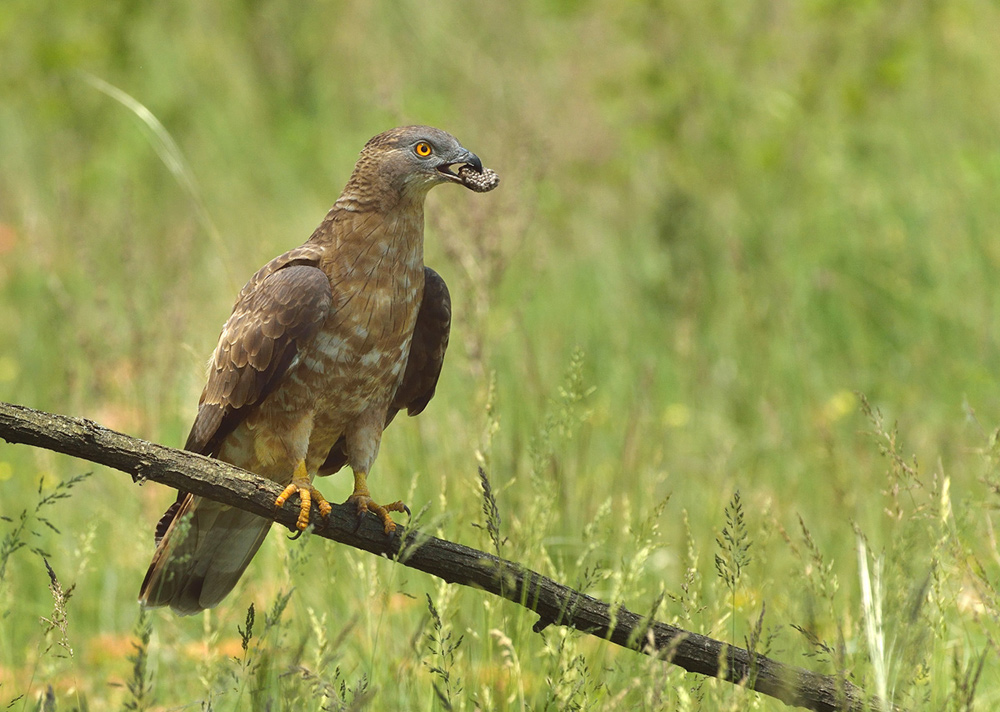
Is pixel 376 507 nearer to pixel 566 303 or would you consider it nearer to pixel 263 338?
pixel 263 338

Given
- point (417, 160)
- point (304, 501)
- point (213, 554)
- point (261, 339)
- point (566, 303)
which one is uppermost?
point (566, 303)

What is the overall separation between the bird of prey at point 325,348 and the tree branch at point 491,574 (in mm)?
562

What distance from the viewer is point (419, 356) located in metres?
3.51

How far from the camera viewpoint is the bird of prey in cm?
305

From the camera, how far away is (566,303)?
20.9 feet

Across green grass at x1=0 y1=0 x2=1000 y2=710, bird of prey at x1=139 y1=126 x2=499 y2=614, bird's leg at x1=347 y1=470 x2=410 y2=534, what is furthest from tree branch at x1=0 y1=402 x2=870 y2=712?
bird of prey at x1=139 y1=126 x2=499 y2=614

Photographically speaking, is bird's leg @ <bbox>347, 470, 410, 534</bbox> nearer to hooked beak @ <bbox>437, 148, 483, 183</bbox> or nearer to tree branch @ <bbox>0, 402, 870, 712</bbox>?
tree branch @ <bbox>0, 402, 870, 712</bbox>

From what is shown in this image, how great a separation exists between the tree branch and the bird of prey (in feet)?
1.84

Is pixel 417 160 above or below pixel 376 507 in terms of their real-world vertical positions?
above

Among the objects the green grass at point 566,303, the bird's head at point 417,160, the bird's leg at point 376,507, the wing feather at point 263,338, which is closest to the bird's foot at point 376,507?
the bird's leg at point 376,507

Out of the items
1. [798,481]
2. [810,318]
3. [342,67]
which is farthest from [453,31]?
[798,481]

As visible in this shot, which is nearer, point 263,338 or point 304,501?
point 304,501

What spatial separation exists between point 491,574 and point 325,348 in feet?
3.14

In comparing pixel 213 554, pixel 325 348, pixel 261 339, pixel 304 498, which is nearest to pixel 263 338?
pixel 261 339
